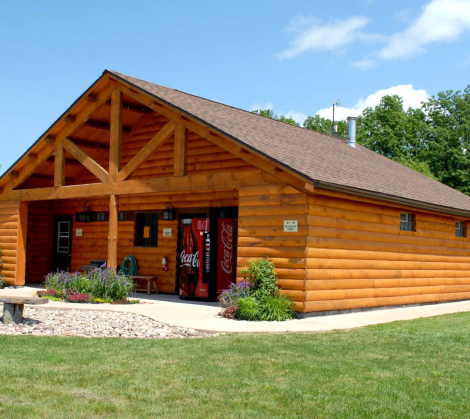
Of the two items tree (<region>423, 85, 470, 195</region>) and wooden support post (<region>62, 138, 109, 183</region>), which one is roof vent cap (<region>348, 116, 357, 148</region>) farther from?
tree (<region>423, 85, 470, 195</region>)

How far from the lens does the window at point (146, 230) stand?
56.5ft

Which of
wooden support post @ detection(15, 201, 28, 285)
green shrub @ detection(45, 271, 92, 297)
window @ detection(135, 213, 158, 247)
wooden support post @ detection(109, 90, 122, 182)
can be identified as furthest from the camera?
wooden support post @ detection(15, 201, 28, 285)

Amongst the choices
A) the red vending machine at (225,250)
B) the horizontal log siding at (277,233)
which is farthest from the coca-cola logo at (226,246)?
the horizontal log siding at (277,233)

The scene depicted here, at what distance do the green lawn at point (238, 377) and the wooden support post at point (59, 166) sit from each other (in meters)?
8.37

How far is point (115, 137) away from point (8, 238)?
536cm

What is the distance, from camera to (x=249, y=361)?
7.25 m

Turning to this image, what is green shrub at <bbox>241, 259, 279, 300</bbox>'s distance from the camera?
1168 cm

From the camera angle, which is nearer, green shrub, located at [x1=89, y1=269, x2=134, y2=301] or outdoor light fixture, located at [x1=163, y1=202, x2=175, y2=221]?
green shrub, located at [x1=89, y1=269, x2=134, y2=301]

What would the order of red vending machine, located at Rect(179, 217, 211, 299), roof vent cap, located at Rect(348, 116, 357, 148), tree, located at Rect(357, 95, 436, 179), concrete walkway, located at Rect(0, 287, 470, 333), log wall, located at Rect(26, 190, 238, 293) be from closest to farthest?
concrete walkway, located at Rect(0, 287, 470, 333) < red vending machine, located at Rect(179, 217, 211, 299) < log wall, located at Rect(26, 190, 238, 293) < roof vent cap, located at Rect(348, 116, 357, 148) < tree, located at Rect(357, 95, 436, 179)

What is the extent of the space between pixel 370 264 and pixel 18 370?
8.57 metres

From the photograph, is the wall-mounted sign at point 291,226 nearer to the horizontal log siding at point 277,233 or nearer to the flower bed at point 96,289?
the horizontal log siding at point 277,233

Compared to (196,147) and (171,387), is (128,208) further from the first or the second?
(171,387)

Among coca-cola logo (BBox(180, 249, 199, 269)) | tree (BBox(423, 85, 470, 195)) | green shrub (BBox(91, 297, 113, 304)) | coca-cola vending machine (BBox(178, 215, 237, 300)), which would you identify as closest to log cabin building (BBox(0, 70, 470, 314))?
coca-cola vending machine (BBox(178, 215, 237, 300))

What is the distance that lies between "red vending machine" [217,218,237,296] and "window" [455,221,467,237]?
6.94m
